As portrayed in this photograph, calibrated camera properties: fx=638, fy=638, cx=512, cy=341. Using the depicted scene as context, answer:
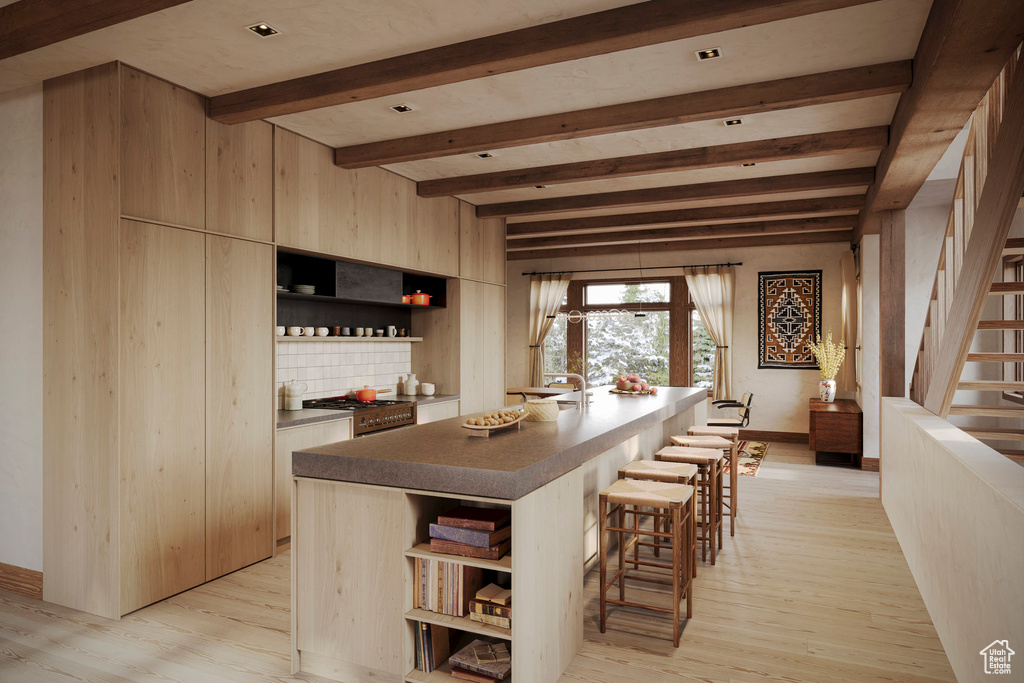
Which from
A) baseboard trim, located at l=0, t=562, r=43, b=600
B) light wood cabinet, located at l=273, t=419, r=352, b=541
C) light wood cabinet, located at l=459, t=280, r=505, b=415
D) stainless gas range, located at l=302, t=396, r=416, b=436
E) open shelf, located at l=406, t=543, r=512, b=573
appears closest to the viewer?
open shelf, located at l=406, t=543, r=512, b=573

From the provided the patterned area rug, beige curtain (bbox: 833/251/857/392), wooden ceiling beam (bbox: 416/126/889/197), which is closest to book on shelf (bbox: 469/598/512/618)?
wooden ceiling beam (bbox: 416/126/889/197)

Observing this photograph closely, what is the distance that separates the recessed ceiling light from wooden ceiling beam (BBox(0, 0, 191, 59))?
0.47m

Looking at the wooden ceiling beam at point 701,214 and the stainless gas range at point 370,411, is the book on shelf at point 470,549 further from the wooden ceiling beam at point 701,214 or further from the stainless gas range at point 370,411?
the wooden ceiling beam at point 701,214

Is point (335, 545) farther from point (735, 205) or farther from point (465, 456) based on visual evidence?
point (735, 205)

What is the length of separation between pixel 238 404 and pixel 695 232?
19.9 ft

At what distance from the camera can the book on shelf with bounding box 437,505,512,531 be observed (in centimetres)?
243

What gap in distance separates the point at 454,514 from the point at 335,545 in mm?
526

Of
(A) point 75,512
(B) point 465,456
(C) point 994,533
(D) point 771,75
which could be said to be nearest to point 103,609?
(A) point 75,512

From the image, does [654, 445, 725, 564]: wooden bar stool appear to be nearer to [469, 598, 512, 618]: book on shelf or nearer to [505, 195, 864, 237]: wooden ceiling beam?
[469, 598, 512, 618]: book on shelf

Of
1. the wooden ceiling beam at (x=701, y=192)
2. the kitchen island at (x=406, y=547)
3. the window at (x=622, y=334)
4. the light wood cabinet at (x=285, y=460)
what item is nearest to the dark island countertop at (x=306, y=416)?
the light wood cabinet at (x=285, y=460)

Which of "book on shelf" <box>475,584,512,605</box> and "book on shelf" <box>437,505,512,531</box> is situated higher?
"book on shelf" <box>437,505,512,531</box>

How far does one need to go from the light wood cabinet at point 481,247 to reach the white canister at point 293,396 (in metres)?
2.25

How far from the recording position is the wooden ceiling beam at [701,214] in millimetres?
6438

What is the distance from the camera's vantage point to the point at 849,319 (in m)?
7.78
